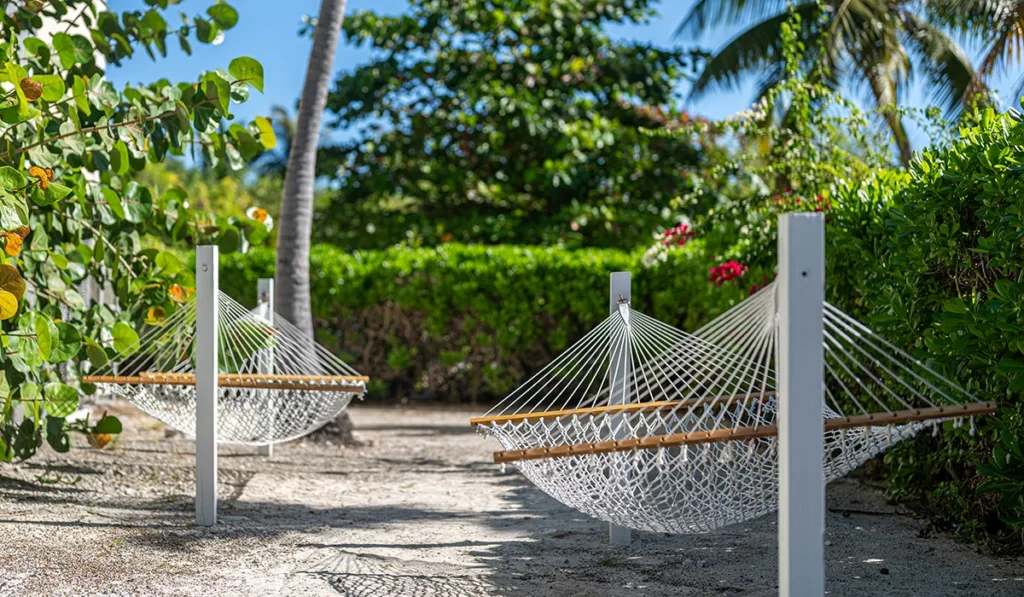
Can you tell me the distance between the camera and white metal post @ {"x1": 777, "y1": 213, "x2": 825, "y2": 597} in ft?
7.03

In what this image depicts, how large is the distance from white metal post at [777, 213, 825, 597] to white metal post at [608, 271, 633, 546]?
1.19 meters

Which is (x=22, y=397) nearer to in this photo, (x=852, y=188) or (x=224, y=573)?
(x=224, y=573)

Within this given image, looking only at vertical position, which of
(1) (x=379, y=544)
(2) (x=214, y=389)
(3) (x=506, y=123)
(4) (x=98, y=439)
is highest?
(3) (x=506, y=123)

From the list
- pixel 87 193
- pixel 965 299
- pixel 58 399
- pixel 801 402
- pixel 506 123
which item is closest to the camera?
pixel 801 402

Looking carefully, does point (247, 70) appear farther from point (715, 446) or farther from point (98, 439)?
point (715, 446)

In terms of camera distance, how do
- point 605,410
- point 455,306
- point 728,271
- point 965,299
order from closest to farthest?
point 965,299 < point 605,410 < point 728,271 < point 455,306

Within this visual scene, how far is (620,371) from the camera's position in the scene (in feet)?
11.3

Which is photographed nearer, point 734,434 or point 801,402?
point 801,402

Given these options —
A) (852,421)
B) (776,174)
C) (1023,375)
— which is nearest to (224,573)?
(852,421)

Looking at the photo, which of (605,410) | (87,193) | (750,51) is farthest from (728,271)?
(750,51)

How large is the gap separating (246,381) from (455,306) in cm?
416

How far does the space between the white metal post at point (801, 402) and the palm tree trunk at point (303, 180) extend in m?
4.07

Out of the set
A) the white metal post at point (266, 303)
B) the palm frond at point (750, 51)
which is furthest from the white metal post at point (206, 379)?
the palm frond at point (750, 51)

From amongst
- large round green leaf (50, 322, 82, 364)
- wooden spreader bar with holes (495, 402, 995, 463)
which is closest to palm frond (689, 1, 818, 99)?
large round green leaf (50, 322, 82, 364)
